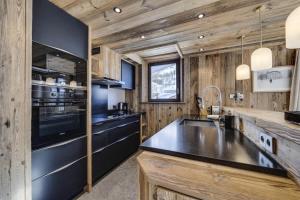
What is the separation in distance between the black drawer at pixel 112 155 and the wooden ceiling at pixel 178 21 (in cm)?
186

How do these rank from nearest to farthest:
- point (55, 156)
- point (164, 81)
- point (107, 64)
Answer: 1. point (55, 156)
2. point (107, 64)
3. point (164, 81)

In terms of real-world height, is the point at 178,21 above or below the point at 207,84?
above

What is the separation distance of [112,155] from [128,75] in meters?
2.02

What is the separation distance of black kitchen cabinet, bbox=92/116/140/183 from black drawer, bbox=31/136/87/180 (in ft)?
1.10

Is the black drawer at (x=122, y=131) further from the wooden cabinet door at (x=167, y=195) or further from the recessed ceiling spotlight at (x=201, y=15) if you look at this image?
the recessed ceiling spotlight at (x=201, y=15)

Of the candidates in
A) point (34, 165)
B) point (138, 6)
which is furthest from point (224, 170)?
point (138, 6)

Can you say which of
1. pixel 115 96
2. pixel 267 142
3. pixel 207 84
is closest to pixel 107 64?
pixel 115 96

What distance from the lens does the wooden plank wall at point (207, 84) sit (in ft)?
9.52

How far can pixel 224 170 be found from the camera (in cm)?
74

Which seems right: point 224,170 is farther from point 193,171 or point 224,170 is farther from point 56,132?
point 56,132

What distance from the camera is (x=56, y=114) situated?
1.59 m

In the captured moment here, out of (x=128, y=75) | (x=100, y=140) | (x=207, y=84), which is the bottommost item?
(x=100, y=140)

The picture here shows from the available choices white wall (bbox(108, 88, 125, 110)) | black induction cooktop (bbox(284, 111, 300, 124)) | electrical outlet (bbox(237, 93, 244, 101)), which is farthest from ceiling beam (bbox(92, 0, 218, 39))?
electrical outlet (bbox(237, 93, 244, 101))

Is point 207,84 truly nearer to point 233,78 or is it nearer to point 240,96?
point 233,78
